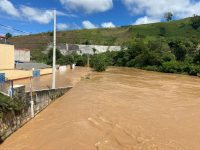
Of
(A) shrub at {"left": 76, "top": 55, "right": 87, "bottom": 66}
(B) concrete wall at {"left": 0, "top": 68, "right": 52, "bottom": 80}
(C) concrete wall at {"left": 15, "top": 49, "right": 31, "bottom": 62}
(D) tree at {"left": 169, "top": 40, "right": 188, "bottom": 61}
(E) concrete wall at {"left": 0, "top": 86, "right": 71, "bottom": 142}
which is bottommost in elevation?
(E) concrete wall at {"left": 0, "top": 86, "right": 71, "bottom": 142}

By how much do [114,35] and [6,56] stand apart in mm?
71886

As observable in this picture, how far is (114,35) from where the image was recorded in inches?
3743

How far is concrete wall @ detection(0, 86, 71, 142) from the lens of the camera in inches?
406

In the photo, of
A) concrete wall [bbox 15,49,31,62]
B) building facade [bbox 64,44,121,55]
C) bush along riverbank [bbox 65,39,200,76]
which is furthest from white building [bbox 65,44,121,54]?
concrete wall [bbox 15,49,31,62]

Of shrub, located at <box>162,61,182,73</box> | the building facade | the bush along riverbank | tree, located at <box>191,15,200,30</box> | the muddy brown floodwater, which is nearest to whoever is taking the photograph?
the muddy brown floodwater

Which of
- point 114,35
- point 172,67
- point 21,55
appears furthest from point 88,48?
point 21,55

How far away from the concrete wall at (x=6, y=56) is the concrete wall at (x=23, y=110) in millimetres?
8885

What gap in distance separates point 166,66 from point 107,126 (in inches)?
1578

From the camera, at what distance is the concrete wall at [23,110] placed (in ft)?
33.9

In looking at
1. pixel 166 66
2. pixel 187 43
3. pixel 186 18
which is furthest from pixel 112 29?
pixel 166 66

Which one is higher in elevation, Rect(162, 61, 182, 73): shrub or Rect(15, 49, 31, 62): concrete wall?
Rect(15, 49, 31, 62): concrete wall

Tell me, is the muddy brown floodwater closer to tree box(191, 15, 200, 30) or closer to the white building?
the white building

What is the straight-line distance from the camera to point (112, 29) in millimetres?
101750

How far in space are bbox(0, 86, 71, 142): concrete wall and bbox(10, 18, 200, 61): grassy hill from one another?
5650cm
